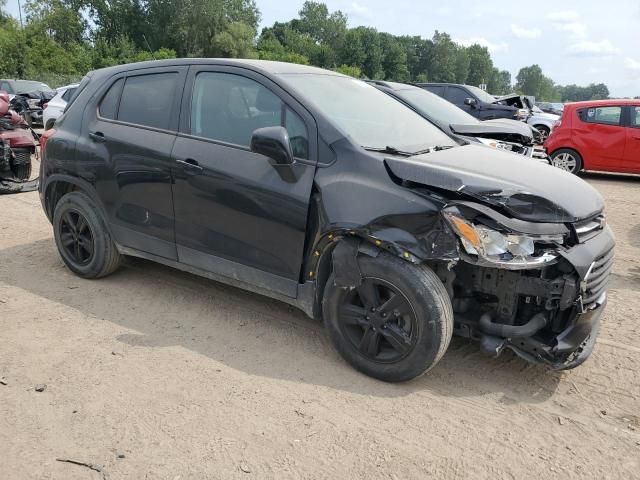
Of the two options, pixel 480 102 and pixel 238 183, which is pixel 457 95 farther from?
pixel 238 183

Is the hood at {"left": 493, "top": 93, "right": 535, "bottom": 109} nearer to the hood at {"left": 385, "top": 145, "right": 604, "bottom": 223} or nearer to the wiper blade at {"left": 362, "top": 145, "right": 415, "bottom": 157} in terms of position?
the hood at {"left": 385, "top": 145, "right": 604, "bottom": 223}

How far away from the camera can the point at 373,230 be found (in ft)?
10.5

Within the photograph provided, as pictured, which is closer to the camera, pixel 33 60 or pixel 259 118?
pixel 259 118

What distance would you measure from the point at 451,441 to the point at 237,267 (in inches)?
71.1

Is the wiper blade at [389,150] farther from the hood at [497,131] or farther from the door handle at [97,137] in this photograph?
the hood at [497,131]

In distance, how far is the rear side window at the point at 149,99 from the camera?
13.9 ft

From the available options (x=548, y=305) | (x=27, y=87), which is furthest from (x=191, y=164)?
(x=27, y=87)

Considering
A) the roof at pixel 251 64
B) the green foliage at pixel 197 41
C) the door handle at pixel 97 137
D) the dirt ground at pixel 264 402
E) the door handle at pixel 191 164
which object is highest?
the green foliage at pixel 197 41

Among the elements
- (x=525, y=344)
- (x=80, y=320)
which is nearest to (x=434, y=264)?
(x=525, y=344)

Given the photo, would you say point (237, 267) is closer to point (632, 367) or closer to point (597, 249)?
point (597, 249)

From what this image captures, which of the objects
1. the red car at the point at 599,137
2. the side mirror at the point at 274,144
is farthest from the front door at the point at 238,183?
the red car at the point at 599,137

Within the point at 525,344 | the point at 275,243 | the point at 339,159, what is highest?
the point at 339,159

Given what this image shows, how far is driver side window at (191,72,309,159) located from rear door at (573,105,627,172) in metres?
9.20

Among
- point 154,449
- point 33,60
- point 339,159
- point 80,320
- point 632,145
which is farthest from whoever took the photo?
point 33,60
